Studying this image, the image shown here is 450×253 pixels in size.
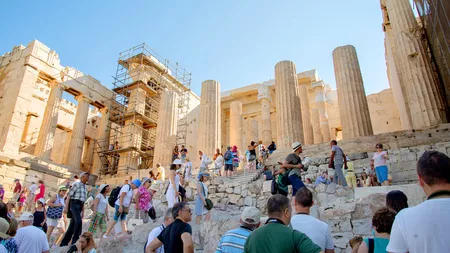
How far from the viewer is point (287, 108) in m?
17.4

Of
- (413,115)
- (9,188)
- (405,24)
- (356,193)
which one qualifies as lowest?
(356,193)

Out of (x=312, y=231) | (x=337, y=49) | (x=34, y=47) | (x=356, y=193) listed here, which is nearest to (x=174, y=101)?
(x=34, y=47)

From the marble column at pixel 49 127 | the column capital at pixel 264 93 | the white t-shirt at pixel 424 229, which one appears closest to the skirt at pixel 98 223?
the white t-shirt at pixel 424 229

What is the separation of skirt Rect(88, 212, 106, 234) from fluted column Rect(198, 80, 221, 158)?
11.4 metres

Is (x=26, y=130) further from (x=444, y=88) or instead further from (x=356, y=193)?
(x=444, y=88)

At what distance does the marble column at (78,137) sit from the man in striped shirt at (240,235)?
21866 millimetres

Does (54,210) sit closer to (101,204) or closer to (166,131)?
(101,204)

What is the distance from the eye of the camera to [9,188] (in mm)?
16672

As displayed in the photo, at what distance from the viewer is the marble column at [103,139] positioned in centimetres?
2552

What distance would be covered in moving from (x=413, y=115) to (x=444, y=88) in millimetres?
2562

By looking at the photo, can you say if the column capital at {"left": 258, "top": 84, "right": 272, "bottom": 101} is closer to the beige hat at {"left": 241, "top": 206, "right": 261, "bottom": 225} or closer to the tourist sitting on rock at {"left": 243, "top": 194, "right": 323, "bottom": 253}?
the beige hat at {"left": 241, "top": 206, "right": 261, "bottom": 225}

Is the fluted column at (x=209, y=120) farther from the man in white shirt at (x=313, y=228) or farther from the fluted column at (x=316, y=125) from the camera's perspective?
the man in white shirt at (x=313, y=228)

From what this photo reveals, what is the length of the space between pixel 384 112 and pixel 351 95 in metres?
10.6

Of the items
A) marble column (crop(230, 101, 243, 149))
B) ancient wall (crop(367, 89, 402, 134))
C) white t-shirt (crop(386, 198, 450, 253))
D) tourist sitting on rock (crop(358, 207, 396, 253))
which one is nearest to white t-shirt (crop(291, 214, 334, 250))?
tourist sitting on rock (crop(358, 207, 396, 253))
